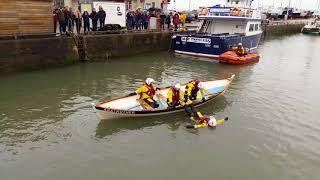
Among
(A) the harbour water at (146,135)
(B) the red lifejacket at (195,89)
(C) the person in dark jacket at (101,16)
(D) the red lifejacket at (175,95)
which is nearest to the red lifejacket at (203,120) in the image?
(A) the harbour water at (146,135)

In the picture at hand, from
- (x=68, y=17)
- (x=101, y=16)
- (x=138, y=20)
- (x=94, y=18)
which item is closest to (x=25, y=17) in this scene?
(x=68, y=17)

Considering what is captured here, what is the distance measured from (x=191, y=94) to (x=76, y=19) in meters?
10.4

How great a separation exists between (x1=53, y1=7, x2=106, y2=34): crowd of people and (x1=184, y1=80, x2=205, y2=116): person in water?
981 cm

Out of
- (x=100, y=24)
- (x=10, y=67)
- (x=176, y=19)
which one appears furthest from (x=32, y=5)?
(x=176, y=19)

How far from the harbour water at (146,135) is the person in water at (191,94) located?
41cm

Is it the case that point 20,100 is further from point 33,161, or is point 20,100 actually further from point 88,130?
point 33,161

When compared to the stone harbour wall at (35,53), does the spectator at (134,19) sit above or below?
above

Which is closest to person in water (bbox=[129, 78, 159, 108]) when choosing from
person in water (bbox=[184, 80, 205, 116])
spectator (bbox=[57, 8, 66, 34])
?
person in water (bbox=[184, 80, 205, 116])

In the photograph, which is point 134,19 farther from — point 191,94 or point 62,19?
point 191,94

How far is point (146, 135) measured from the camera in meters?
10.6

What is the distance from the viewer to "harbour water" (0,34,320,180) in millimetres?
8750

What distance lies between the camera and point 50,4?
1808 centimetres

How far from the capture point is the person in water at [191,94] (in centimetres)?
1199

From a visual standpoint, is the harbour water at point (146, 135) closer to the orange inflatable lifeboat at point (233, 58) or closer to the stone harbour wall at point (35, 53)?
the stone harbour wall at point (35, 53)
